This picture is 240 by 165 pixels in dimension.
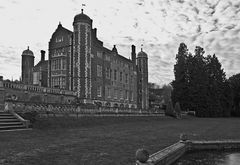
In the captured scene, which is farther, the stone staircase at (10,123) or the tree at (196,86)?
the tree at (196,86)

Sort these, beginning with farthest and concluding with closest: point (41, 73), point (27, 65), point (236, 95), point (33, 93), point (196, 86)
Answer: point (236, 95), point (196, 86), point (27, 65), point (41, 73), point (33, 93)

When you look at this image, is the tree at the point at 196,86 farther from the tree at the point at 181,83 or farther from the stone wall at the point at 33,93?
the stone wall at the point at 33,93

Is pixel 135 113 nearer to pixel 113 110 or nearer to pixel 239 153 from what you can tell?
pixel 113 110

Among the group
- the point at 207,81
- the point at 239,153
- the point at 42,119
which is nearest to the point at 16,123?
the point at 42,119

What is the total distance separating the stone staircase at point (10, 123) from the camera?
51.4 feet

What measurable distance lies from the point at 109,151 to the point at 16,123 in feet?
31.1

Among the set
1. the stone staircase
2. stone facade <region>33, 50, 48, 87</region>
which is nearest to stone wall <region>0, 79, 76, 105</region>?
the stone staircase

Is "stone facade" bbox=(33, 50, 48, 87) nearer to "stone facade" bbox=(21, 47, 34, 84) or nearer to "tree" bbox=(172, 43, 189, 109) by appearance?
"stone facade" bbox=(21, 47, 34, 84)

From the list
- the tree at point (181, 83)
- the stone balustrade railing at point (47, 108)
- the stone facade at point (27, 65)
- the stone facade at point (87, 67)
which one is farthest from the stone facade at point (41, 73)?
the tree at point (181, 83)

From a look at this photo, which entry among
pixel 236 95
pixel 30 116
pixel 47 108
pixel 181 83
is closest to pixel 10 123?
pixel 30 116

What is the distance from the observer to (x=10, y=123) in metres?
16.4

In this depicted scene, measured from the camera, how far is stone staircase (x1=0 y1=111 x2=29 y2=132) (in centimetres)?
1566

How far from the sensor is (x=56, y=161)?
776 centimetres

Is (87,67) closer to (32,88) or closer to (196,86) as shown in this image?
(32,88)
